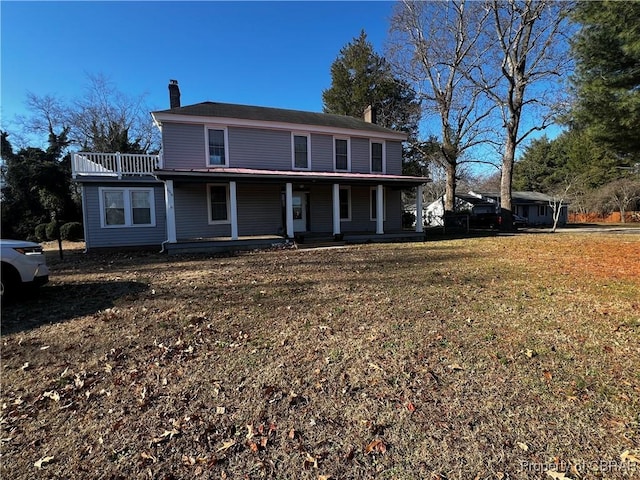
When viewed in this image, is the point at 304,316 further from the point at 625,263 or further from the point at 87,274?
the point at 625,263

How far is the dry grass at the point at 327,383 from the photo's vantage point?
2289 millimetres

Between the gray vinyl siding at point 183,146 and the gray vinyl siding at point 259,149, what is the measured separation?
1264 mm

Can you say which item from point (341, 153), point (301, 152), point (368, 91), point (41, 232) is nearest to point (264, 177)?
point (301, 152)

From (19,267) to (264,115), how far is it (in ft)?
39.1

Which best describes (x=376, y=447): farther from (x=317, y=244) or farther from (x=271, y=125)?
(x=271, y=125)

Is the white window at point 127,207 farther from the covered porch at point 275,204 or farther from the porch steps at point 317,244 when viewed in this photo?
the porch steps at point 317,244

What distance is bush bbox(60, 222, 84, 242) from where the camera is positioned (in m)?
19.5

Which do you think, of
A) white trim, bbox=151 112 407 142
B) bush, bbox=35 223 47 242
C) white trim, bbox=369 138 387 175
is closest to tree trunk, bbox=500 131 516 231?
white trim, bbox=151 112 407 142

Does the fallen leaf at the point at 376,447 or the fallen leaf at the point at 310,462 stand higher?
the fallen leaf at the point at 376,447

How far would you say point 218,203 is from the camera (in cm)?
1482

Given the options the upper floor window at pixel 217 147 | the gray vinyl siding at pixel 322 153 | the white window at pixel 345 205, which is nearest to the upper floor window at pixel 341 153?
the gray vinyl siding at pixel 322 153

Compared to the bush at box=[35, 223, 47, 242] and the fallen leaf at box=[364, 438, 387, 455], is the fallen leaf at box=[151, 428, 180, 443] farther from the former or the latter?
the bush at box=[35, 223, 47, 242]

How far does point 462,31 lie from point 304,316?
22734 millimetres

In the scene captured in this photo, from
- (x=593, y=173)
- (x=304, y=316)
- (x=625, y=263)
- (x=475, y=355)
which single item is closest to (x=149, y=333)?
(x=304, y=316)
